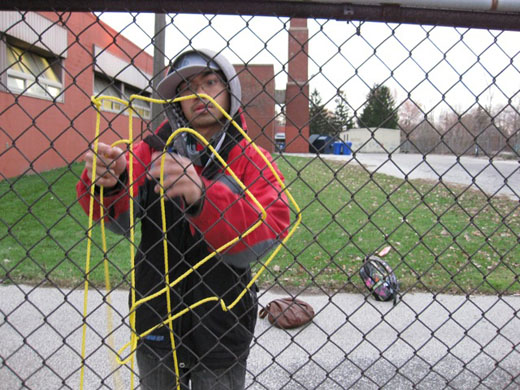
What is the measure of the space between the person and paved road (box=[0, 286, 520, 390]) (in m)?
0.79

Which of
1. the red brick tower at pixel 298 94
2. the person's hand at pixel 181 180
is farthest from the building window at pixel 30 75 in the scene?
the person's hand at pixel 181 180

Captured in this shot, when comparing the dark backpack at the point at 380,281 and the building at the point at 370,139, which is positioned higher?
the building at the point at 370,139

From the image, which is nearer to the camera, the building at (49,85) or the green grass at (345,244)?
the green grass at (345,244)

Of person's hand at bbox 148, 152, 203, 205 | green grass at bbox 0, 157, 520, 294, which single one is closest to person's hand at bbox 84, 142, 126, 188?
person's hand at bbox 148, 152, 203, 205

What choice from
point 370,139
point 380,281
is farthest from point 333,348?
point 370,139

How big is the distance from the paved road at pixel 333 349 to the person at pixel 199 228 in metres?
0.79

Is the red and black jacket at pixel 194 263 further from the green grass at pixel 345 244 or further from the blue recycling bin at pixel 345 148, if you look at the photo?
the green grass at pixel 345 244

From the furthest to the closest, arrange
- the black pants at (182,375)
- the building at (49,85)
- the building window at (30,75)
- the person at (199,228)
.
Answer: the building window at (30,75), the building at (49,85), the black pants at (182,375), the person at (199,228)

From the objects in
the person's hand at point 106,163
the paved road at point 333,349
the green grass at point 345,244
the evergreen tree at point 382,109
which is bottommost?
the green grass at point 345,244

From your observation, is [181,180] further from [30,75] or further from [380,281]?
[30,75]

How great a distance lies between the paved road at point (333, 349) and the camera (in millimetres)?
2750

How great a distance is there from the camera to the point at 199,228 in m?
1.31

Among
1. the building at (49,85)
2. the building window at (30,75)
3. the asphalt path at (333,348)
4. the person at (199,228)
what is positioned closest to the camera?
the person at (199,228)

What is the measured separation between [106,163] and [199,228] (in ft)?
1.29
